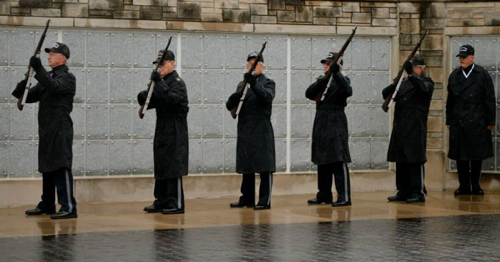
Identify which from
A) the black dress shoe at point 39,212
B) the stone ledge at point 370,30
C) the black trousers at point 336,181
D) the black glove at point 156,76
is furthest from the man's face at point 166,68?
the stone ledge at point 370,30

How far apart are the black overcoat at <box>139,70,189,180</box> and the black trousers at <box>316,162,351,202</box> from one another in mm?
2223

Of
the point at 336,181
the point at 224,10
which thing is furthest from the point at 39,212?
the point at 224,10

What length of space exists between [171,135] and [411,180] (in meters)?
3.69

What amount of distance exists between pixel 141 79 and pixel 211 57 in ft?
3.71

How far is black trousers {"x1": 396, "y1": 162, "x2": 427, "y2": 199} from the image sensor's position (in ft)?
56.1

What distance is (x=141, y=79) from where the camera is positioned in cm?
1750

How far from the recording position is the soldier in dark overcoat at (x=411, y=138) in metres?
17.2

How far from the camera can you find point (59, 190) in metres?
14.8

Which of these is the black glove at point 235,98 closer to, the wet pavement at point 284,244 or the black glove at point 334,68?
the black glove at point 334,68

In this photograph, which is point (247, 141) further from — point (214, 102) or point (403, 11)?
point (403, 11)

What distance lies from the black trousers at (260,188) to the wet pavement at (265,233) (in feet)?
0.75

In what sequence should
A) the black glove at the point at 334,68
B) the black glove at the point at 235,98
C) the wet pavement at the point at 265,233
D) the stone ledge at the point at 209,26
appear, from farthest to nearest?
the stone ledge at the point at 209,26 → the black glove at the point at 334,68 → the black glove at the point at 235,98 → the wet pavement at the point at 265,233

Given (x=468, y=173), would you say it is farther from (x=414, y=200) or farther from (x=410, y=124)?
(x=414, y=200)

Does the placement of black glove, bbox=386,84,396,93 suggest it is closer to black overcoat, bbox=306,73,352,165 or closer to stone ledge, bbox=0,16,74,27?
black overcoat, bbox=306,73,352,165
